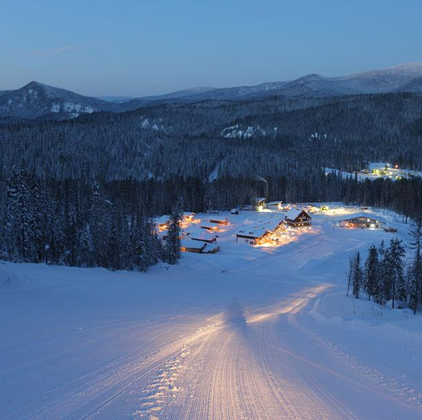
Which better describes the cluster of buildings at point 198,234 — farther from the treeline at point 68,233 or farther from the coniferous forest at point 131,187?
the treeline at point 68,233

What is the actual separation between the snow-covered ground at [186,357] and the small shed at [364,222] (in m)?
58.3

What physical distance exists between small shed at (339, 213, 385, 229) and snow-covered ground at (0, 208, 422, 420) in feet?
191

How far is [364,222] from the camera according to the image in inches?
3243

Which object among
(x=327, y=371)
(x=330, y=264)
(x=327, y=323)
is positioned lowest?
(x=330, y=264)

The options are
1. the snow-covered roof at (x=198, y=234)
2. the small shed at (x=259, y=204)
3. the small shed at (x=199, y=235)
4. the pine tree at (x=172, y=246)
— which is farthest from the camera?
the small shed at (x=259, y=204)

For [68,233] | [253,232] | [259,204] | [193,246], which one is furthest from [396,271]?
[259,204]

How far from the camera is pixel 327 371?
1117cm

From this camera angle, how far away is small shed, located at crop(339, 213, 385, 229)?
81875 millimetres

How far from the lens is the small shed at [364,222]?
81.9m

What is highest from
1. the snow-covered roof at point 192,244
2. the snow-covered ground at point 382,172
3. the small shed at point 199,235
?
the snow-covered ground at point 382,172

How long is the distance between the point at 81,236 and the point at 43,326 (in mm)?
29758

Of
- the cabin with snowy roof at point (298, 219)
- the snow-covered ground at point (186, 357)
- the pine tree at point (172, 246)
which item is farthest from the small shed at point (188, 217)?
the snow-covered ground at point (186, 357)

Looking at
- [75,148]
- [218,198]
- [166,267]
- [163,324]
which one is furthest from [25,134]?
[163,324]

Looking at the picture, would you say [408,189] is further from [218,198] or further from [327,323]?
[327,323]
